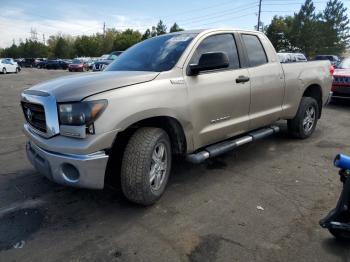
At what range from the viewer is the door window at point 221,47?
392 centimetres

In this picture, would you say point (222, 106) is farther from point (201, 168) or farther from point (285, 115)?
point (285, 115)

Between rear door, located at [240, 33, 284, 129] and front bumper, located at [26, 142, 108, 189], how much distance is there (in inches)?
93.9

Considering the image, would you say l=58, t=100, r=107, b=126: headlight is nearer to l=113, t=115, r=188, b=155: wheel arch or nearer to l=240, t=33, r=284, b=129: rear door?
l=113, t=115, r=188, b=155: wheel arch

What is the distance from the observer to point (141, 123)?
3395mm

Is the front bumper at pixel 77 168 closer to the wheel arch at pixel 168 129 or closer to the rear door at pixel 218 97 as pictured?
the wheel arch at pixel 168 129

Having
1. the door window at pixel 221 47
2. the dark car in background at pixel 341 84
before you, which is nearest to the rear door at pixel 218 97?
the door window at pixel 221 47

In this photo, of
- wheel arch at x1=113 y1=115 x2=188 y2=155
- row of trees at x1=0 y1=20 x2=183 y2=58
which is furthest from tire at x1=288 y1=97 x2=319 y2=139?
row of trees at x1=0 y1=20 x2=183 y2=58

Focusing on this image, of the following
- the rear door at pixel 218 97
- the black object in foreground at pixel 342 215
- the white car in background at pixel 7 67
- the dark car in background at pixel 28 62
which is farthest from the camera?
the dark car in background at pixel 28 62

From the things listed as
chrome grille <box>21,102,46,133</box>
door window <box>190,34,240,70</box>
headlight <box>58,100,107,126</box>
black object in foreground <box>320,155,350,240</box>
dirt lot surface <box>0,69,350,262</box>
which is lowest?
dirt lot surface <box>0,69,350,262</box>

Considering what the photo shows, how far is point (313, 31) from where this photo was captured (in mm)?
59188

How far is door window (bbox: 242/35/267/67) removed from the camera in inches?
183

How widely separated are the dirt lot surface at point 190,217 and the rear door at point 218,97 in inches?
25.1

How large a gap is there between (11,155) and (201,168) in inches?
116

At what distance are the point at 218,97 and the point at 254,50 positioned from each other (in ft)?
4.29
